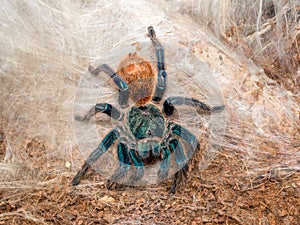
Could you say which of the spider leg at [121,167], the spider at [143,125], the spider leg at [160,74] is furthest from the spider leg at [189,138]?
the spider leg at [121,167]

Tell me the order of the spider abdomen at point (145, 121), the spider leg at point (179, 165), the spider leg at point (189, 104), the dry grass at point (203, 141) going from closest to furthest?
the dry grass at point (203, 141) < the spider leg at point (179, 165) < the spider abdomen at point (145, 121) < the spider leg at point (189, 104)

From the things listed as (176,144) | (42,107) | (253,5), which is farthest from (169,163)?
(253,5)

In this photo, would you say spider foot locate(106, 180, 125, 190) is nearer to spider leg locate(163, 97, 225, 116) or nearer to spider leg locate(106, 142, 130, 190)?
spider leg locate(106, 142, 130, 190)

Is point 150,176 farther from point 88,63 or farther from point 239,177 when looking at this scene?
point 88,63

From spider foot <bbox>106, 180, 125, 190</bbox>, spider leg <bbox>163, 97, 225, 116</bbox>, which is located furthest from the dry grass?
spider leg <bbox>163, 97, 225, 116</bbox>

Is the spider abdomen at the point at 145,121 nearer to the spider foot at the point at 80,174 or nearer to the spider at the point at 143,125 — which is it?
the spider at the point at 143,125

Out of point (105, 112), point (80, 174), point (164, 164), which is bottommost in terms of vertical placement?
point (164, 164)

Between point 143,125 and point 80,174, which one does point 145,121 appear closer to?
point 143,125

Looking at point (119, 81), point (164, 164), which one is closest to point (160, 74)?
point (119, 81)
